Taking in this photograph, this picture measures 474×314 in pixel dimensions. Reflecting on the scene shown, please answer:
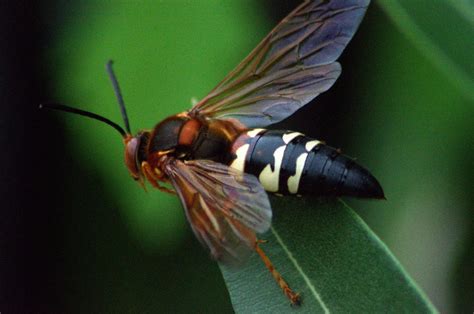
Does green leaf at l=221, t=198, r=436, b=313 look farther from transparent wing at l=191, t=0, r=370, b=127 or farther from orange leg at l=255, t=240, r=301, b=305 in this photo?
transparent wing at l=191, t=0, r=370, b=127

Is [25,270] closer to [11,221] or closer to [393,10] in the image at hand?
[11,221]

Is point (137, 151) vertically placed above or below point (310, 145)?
above

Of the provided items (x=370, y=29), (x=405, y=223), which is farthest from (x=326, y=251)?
(x=370, y=29)

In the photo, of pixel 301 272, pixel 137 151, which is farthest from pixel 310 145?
pixel 137 151

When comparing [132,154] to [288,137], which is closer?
[288,137]

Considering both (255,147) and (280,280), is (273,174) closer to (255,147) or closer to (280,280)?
(255,147)

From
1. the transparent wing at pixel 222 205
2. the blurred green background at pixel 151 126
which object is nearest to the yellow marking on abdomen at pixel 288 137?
the transparent wing at pixel 222 205

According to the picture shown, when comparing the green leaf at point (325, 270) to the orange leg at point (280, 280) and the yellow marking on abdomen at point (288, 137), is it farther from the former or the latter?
the yellow marking on abdomen at point (288, 137)
